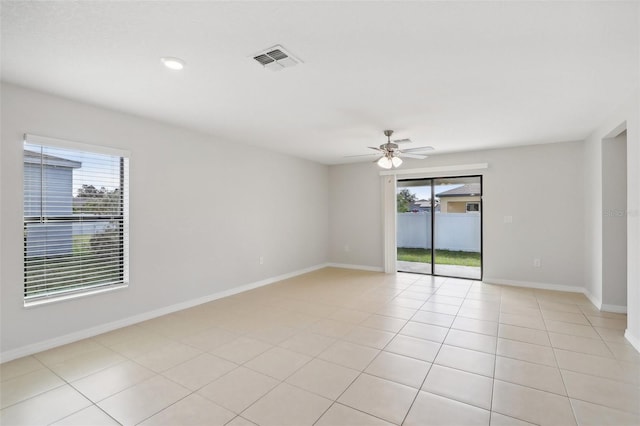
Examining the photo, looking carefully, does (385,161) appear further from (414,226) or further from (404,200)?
(414,226)

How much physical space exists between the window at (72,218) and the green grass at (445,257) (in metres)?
5.17

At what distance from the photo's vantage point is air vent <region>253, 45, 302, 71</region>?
83.9 inches

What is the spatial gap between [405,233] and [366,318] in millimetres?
3215

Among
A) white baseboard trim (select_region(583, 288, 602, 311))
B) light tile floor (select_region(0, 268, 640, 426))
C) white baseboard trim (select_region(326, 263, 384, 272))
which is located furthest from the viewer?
white baseboard trim (select_region(326, 263, 384, 272))

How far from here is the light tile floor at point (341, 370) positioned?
1.97 m

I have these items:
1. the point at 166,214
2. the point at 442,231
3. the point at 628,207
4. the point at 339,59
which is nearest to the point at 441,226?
the point at 442,231

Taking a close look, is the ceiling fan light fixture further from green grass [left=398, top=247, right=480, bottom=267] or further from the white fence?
green grass [left=398, top=247, right=480, bottom=267]

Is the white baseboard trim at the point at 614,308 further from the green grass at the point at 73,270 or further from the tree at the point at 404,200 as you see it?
the green grass at the point at 73,270

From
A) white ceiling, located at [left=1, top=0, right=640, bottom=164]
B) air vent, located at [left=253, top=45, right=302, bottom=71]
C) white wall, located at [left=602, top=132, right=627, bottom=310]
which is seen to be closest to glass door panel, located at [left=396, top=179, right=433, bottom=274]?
white ceiling, located at [left=1, top=0, right=640, bottom=164]

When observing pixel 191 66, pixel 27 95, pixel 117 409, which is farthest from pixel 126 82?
pixel 117 409

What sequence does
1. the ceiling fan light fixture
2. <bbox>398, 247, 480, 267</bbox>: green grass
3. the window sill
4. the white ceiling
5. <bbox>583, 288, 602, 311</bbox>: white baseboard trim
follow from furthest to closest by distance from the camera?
<bbox>398, 247, 480, 267</bbox>: green grass
the ceiling fan light fixture
<bbox>583, 288, 602, 311</bbox>: white baseboard trim
the window sill
the white ceiling

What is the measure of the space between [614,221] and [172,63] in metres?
5.22

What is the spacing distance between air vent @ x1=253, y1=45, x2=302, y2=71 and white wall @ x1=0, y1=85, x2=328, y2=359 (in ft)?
7.11

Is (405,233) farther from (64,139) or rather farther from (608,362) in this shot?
(64,139)
